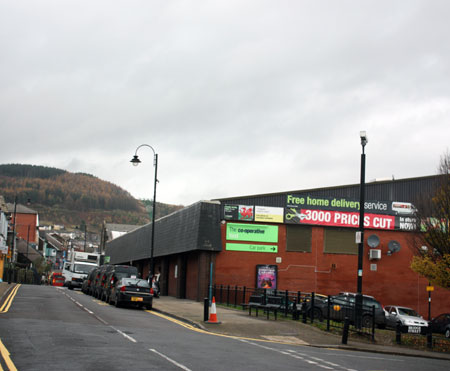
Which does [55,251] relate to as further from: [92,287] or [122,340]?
[122,340]

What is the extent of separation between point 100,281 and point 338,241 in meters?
16.2

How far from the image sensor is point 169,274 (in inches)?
1842

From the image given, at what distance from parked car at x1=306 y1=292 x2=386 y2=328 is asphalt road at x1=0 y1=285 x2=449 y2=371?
4.88m

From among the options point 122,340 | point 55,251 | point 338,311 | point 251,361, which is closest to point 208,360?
point 251,361

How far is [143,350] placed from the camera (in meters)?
12.9

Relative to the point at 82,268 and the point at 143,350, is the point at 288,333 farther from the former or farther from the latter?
the point at 82,268

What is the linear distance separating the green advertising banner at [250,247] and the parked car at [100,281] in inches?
314

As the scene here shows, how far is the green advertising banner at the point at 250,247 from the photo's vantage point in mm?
38234

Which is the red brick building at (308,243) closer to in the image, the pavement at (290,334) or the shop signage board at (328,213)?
the shop signage board at (328,213)

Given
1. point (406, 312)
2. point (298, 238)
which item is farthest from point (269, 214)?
point (406, 312)

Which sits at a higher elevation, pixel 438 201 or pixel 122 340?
pixel 438 201

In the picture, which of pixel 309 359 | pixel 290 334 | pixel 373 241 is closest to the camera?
pixel 309 359

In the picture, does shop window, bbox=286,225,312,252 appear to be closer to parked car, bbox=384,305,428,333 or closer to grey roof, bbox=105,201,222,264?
grey roof, bbox=105,201,222,264

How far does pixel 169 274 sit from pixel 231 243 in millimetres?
10359
